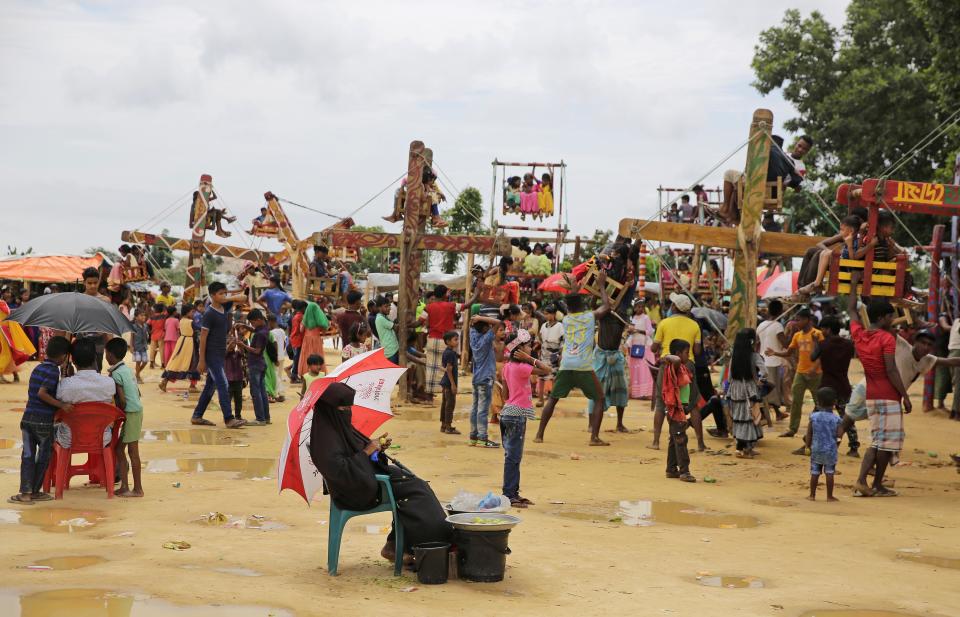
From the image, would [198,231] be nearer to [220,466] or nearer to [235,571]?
[220,466]

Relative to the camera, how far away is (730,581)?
670 cm

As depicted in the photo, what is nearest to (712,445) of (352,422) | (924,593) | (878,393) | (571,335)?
(571,335)

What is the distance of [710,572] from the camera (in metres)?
6.90

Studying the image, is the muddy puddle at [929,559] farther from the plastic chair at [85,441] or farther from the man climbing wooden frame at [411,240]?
the man climbing wooden frame at [411,240]

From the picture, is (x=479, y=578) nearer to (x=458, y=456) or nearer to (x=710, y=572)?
(x=710, y=572)

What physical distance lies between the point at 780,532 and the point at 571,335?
4719 millimetres

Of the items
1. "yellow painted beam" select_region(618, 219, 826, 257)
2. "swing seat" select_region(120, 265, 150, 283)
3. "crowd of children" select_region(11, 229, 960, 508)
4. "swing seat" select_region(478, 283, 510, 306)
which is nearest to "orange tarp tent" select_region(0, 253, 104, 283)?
"swing seat" select_region(120, 265, 150, 283)

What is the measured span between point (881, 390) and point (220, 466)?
23.2ft

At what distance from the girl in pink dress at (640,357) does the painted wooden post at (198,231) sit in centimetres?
1138

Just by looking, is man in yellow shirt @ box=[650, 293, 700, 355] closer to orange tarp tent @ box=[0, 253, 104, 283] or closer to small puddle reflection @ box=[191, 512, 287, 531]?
small puddle reflection @ box=[191, 512, 287, 531]

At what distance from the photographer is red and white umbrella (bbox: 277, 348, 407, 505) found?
6473 mm

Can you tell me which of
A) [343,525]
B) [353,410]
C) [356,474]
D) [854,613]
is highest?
[353,410]

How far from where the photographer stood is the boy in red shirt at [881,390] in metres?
10.0

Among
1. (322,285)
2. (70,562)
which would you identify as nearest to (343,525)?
(70,562)
